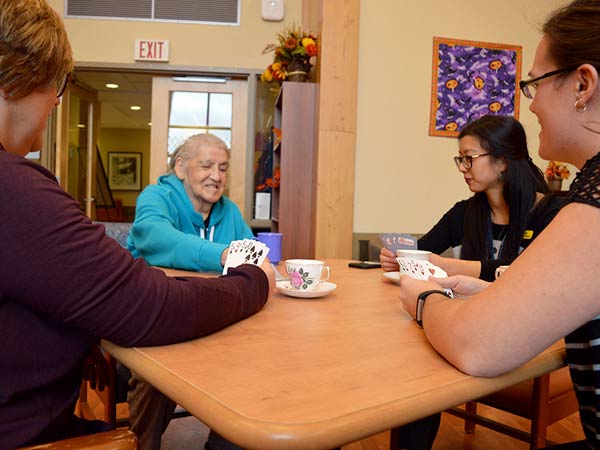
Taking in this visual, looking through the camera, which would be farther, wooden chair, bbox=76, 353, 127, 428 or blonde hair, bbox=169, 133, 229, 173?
blonde hair, bbox=169, 133, 229, 173

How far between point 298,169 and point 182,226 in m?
1.86

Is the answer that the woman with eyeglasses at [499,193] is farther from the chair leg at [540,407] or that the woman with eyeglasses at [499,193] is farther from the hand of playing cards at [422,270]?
the hand of playing cards at [422,270]

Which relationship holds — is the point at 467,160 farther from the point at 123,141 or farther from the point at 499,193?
the point at 123,141

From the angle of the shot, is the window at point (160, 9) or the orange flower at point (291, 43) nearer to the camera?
the orange flower at point (291, 43)

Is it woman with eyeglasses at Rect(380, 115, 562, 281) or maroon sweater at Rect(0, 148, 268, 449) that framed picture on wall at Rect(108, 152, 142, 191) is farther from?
maroon sweater at Rect(0, 148, 268, 449)

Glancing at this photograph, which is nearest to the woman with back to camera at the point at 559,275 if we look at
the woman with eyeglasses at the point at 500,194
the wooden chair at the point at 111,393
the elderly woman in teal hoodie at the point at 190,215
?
the wooden chair at the point at 111,393

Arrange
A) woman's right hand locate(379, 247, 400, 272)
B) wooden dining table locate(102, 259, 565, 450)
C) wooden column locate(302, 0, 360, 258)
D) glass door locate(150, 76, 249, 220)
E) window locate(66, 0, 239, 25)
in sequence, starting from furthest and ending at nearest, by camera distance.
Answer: glass door locate(150, 76, 249, 220)
window locate(66, 0, 239, 25)
wooden column locate(302, 0, 360, 258)
woman's right hand locate(379, 247, 400, 272)
wooden dining table locate(102, 259, 565, 450)

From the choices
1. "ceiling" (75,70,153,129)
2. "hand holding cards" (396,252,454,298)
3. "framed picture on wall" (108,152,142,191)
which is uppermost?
"ceiling" (75,70,153,129)

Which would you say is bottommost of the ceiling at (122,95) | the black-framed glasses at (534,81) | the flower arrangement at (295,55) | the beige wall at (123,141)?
the black-framed glasses at (534,81)

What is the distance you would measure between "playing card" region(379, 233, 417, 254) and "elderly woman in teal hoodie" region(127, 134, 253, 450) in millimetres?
563

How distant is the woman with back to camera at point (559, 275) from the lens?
2.15 feet

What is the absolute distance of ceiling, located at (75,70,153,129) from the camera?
22.1ft

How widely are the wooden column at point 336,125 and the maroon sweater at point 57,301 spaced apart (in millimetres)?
2661

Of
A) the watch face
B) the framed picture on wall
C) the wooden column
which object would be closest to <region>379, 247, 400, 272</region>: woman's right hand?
the watch face
